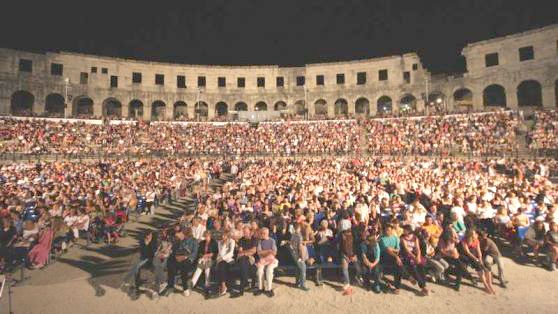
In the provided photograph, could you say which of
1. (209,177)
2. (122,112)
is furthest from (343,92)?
(122,112)

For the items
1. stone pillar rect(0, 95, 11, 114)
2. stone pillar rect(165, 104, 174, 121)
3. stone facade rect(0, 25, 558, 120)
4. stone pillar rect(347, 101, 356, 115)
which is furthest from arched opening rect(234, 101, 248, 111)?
stone pillar rect(0, 95, 11, 114)

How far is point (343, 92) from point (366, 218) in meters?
37.0

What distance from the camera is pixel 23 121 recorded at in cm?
3228

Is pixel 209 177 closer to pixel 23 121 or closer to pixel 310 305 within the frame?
pixel 310 305

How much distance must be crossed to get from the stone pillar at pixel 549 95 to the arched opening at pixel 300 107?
28.2 meters

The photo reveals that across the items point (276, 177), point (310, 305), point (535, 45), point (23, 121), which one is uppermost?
point (535, 45)

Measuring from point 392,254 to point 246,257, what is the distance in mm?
3469

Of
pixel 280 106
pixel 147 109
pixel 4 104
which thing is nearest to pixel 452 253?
pixel 280 106

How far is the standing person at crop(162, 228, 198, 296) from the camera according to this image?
7246mm

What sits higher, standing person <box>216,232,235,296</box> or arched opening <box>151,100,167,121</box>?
arched opening <box>151,100,167,121</box>

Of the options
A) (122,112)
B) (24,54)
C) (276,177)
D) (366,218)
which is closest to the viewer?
(366,218)

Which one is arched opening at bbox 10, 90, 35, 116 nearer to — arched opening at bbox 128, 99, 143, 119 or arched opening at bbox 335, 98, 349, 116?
arched opening at bbox 128, 99, 143, 119

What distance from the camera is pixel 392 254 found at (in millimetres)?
7164

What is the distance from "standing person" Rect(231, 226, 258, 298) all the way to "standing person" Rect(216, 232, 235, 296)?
0.22 meters
